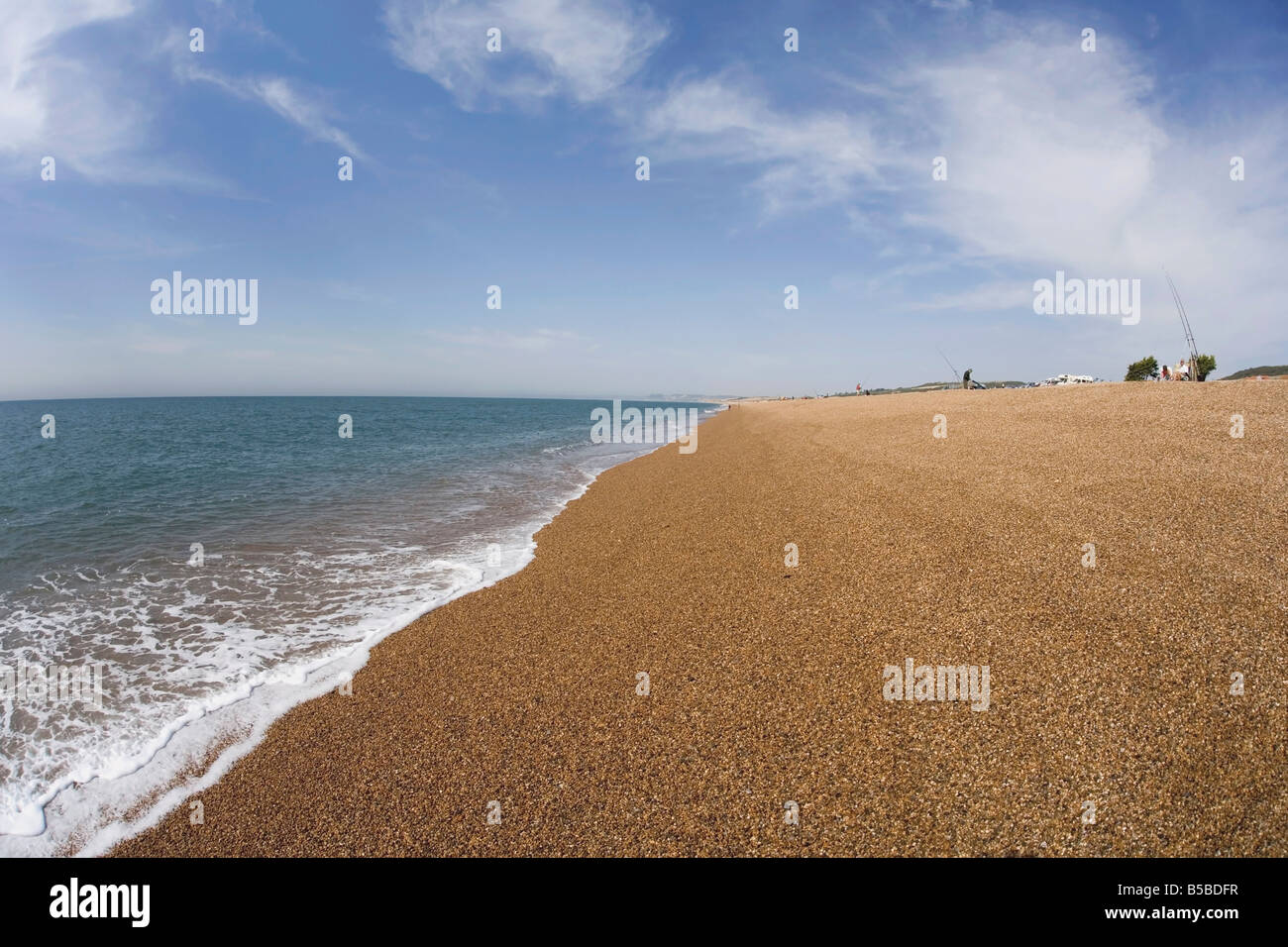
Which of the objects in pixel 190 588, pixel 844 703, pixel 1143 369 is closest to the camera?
pixel 844 703

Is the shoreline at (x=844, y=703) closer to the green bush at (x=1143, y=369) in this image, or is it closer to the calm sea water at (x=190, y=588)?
the calm sea water at (x=190, y=588)

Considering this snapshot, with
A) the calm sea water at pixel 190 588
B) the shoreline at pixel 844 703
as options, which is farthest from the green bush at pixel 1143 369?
the calm sea water at pixel 190 588

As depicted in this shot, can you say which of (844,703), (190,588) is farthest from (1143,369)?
(190,588)

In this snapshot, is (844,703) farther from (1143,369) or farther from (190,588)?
(1143,369)

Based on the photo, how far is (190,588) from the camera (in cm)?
1065

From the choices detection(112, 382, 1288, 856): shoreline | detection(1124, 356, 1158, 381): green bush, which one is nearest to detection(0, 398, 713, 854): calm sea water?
detection(112, 382, 1288, 856): shoreline

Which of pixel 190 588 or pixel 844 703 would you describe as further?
pixel 190 588

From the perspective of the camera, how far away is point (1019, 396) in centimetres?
2328

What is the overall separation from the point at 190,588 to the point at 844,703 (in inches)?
493

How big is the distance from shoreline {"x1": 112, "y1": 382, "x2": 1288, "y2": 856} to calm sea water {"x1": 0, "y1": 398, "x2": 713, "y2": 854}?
1228 millimetres

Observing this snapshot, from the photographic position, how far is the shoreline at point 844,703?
4.01m

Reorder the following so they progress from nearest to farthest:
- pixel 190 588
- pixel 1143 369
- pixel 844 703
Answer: pixel 844 703 → pixel 190 588 → pixel 1143 369

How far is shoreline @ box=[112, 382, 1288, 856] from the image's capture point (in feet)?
13.2

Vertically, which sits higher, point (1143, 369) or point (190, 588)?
point (1143, 369)
